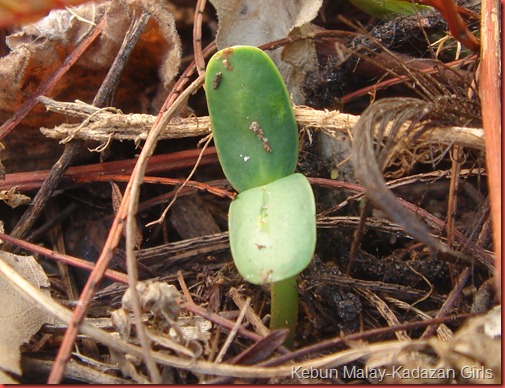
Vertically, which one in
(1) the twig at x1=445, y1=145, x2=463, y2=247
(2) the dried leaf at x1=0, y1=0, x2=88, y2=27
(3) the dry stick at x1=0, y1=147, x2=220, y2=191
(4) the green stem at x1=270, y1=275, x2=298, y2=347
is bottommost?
(4) the green stem at x1=270, y1=275, x2=298, y2=347

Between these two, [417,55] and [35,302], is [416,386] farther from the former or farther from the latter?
[417,55]

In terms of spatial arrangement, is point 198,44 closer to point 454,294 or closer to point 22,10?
point 22,10

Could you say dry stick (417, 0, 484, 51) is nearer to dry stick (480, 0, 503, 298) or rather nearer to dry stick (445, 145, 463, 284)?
dry stick (480, 0, 503, 298)

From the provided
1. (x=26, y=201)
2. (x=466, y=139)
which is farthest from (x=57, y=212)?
(x=466, y=139)

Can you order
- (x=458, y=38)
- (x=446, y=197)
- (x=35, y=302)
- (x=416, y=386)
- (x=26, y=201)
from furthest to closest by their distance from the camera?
1. (x=446, y=197)
2. (x=26, y=201)
3. (x=458, y=38)
4. (x=35, y=302)
5. (x=416, y=386)

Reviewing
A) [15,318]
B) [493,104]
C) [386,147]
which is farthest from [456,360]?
[15,318]

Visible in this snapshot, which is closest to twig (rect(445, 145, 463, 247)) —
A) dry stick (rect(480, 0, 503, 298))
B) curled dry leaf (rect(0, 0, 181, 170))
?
dry stick (rect(480, 0, 503, 298))

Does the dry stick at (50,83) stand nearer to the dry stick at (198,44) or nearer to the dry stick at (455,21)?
the dry stick at (198,44)

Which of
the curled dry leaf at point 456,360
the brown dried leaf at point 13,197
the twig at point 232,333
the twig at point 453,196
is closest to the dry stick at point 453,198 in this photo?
the twig at point 453,196
